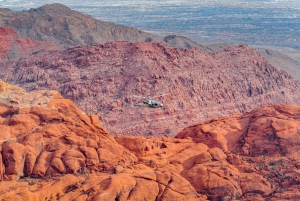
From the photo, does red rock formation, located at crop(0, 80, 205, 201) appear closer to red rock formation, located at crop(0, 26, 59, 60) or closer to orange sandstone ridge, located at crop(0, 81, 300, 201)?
orange sandstone ridge, located at crop(0, 81, 300, 201)

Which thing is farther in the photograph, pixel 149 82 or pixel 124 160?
pixel 149 82

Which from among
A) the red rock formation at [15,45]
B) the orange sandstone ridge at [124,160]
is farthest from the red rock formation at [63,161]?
the red rock formation at [15,45]

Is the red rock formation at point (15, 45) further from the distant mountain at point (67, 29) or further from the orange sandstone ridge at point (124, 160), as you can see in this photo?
the orange sandstone ridge at point (124, 160)

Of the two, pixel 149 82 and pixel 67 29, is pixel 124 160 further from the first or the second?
pixel 67 29

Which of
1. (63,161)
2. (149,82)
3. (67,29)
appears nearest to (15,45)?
(67,29)

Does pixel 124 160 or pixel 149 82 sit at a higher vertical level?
pixel 124 160

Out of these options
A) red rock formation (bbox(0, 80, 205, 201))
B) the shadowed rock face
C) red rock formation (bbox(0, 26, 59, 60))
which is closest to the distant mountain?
red rock formation (bbox(0, 26, 59, 60))

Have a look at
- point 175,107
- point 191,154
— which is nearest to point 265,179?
point 191,154
